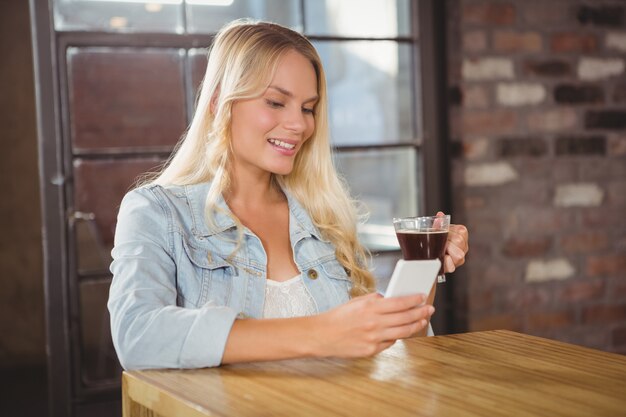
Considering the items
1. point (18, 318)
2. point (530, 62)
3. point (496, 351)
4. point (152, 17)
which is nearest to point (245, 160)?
point (496, 351)

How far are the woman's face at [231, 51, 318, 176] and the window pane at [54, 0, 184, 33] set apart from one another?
113cm

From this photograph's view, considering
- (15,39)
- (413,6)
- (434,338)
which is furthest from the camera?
(15,39)

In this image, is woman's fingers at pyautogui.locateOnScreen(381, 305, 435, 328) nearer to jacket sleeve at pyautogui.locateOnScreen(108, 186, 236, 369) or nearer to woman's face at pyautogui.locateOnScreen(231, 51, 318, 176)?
jacket sleeve at pyautogui.locateOnScreen(108, 186, 236, 369)

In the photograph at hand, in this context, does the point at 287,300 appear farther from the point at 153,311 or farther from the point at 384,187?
the point at 384,187

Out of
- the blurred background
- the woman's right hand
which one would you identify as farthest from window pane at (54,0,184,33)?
the woman's right hand

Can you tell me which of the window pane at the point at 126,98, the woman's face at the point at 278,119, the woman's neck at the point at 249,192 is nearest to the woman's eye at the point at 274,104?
the woman's face at the point at 278,119

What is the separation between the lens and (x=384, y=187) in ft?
10.9

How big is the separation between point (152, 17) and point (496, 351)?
1951 millimetres

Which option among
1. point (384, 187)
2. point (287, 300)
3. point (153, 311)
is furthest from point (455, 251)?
point (384, 187)

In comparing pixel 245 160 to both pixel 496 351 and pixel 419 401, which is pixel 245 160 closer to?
pixel 496 351

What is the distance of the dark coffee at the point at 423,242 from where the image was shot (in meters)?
1.49

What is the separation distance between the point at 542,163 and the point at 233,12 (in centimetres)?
140

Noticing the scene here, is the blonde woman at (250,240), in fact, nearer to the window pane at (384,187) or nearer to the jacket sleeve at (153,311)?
the jacket sleeve at (153,311)

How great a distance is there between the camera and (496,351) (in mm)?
→ 1496
